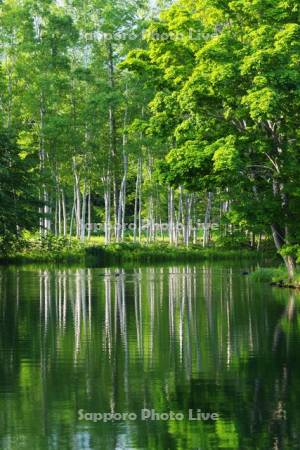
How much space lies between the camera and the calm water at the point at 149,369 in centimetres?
1221

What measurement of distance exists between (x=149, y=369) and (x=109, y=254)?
155ft

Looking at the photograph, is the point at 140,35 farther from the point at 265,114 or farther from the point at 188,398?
the point at 188,398

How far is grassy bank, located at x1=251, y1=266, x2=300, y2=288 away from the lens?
3933 centimetres

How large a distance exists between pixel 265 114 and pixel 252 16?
20.4ft

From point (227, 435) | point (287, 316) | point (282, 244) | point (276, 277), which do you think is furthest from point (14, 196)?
point (227, 435)

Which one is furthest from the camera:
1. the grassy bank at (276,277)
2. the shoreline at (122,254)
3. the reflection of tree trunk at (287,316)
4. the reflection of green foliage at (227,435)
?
A: the shoreline at (122,254)

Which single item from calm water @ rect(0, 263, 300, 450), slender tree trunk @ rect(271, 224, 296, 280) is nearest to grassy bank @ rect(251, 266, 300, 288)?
slender tree trunk @ rect(271, 224, 296, 280)

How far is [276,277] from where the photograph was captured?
42.0 m

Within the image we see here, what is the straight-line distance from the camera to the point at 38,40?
239 ft

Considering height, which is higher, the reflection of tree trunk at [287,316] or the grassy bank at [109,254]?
the grassy bank at [109,254]

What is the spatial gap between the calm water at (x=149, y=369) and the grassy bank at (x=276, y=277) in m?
4.89

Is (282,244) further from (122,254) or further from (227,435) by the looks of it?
(227,435)

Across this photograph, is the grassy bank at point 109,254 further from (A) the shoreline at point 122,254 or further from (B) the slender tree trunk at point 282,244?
(B) the slender tree trunk at point 282,244

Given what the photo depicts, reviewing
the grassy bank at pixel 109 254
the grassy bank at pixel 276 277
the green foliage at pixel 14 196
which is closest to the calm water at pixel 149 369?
the grassy bank at pixel 276 277
